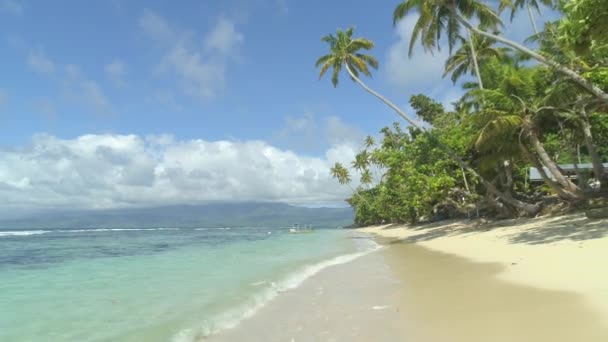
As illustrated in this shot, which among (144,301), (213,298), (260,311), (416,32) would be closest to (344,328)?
(260,311)

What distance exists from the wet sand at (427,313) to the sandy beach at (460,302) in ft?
0.04

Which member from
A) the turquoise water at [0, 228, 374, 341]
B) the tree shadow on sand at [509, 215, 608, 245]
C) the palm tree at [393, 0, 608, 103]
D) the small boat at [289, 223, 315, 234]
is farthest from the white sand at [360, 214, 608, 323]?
the small boat at [289, 223, 315, 234]

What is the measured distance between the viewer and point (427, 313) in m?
5.73

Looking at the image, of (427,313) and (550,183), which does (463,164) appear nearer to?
(550,183)

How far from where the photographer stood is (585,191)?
57.9ft

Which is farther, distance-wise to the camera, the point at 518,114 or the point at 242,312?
the point at 518,114

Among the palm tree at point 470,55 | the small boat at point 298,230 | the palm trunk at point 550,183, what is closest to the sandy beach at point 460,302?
the palm trunk at point 550,183

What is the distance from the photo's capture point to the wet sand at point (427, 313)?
456 centimetres

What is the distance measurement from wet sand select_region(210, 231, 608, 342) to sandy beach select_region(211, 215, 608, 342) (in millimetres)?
11

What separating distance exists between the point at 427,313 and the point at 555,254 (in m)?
5.64

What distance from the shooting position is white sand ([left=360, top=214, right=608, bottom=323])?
650 centimetres

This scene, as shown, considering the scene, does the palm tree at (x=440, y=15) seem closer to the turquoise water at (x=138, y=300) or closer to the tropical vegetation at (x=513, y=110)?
the tropical vegetation at (x=513, y=110)

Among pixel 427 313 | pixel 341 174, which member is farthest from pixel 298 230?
pixel 427 313

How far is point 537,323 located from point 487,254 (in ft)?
26.9
